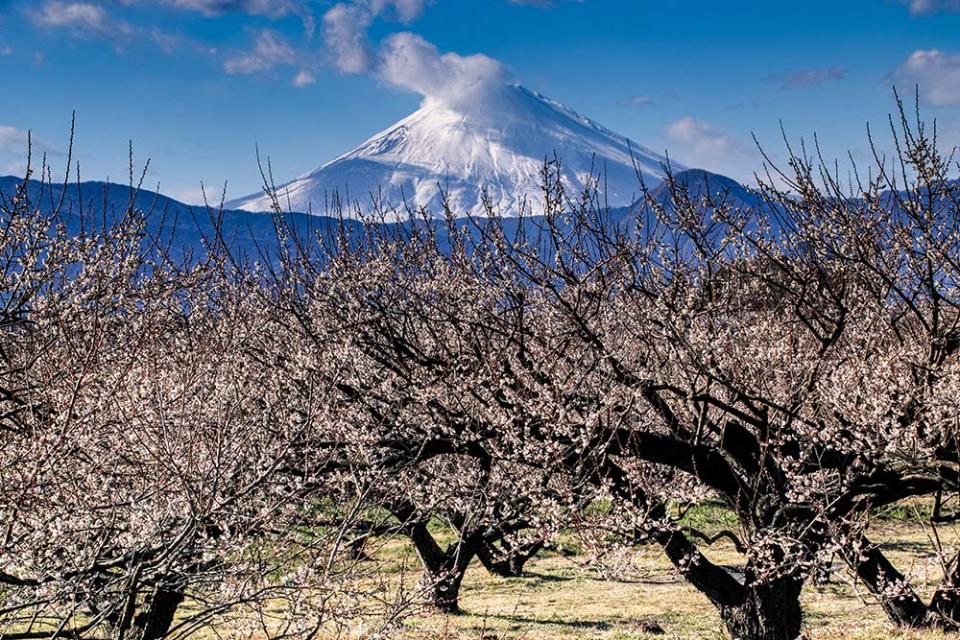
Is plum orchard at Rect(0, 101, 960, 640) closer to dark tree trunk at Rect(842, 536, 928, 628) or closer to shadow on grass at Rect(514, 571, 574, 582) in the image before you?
dark tree trunk at Rect(842, 536, 928, 628)

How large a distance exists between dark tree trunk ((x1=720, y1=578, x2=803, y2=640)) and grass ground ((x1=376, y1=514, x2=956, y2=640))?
78cm

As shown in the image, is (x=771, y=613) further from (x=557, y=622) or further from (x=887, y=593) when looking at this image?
(x=557, y=622)

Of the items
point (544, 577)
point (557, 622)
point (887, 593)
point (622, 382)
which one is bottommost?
point (544, 577)

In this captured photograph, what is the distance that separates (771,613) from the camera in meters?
11.1

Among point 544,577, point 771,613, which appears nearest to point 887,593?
point 771,613

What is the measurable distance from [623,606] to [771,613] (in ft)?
27.3

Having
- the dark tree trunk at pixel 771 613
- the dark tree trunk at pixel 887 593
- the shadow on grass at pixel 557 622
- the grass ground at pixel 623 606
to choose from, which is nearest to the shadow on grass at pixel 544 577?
the grass ground at pixel 623 606

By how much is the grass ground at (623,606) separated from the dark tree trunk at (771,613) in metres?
0.78

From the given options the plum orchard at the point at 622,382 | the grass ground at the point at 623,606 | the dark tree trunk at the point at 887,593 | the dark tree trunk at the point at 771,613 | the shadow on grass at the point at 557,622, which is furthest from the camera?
the shadow on grass at the point at 557,622

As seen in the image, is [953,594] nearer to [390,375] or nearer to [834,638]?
[834,638]

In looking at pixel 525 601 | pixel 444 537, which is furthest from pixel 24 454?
pixel 444 537

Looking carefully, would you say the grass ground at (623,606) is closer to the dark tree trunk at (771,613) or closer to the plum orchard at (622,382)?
the dark tree trunk at (771,613)

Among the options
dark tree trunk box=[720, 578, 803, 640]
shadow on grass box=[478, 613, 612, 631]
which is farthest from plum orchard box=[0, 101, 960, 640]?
shadow on grass box=[478, 613, 612, 631]

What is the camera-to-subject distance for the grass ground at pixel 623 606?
47.8 feet
